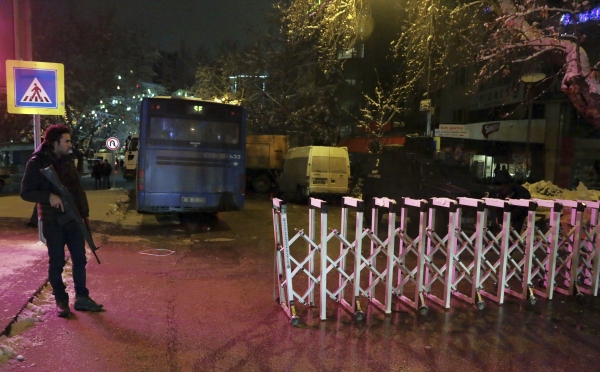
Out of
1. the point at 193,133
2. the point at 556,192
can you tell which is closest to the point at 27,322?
the point at 193,133

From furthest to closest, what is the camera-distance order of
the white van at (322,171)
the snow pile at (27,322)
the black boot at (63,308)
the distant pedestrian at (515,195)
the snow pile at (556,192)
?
the white van at (322,171) < the snow pile at (556,192) < the distant pedestrian at (515,195) < the black boot at (63,308) < the snow pile at (27,322)

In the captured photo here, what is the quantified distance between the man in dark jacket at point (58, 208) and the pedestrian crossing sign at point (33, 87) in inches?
141

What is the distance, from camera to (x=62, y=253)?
5395 millimetres

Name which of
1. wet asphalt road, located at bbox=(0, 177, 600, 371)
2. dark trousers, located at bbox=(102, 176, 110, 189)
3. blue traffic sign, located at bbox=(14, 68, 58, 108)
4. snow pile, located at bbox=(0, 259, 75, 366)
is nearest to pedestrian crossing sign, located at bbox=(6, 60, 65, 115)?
blue traffic sign, located at bbox=(14, 68, 58, 108)

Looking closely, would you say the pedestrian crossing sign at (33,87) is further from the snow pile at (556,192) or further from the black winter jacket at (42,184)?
the snow pile at (556,192)

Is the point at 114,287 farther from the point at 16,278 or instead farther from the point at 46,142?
the point at 46,142

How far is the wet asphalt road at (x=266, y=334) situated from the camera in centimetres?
451

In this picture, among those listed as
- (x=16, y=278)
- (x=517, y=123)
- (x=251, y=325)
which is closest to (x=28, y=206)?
(x=16, y=278)

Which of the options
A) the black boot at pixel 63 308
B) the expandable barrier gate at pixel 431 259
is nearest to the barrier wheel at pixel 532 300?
the expandable barrier gate at pixel 431 259

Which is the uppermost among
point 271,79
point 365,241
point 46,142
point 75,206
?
point 271,79

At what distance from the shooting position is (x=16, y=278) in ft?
21.4

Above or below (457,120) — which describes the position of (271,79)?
above

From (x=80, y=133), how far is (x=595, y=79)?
39.0 m

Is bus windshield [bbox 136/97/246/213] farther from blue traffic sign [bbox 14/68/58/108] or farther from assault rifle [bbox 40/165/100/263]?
assault rifle [bbox 40/165/100/263]
